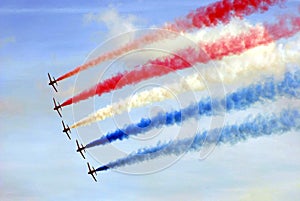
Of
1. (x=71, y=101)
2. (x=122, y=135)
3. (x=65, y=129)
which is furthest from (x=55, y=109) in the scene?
(x=122, y=135)

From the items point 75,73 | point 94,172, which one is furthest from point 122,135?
point 94,172

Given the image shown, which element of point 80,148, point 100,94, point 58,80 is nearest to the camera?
point 100,94

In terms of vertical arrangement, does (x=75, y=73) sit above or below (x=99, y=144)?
above

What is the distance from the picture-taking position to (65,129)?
92188 mm

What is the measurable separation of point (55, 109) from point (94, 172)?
9.93m

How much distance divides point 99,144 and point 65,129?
12494 mm

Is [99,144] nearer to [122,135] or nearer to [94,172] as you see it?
[122,135]

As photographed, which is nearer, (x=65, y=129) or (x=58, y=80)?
(x=58, y=80)

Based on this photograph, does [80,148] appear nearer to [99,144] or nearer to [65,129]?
[65,129]

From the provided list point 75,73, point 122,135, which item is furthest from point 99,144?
point 75,73

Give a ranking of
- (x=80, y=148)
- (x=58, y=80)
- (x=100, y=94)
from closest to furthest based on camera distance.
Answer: (x=100, y=94)
(x=58, y=80)
(x=80, y=148)

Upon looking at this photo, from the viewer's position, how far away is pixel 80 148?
90750mm

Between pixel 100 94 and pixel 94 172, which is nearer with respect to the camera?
pixel 100 94

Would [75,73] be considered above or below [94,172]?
above
